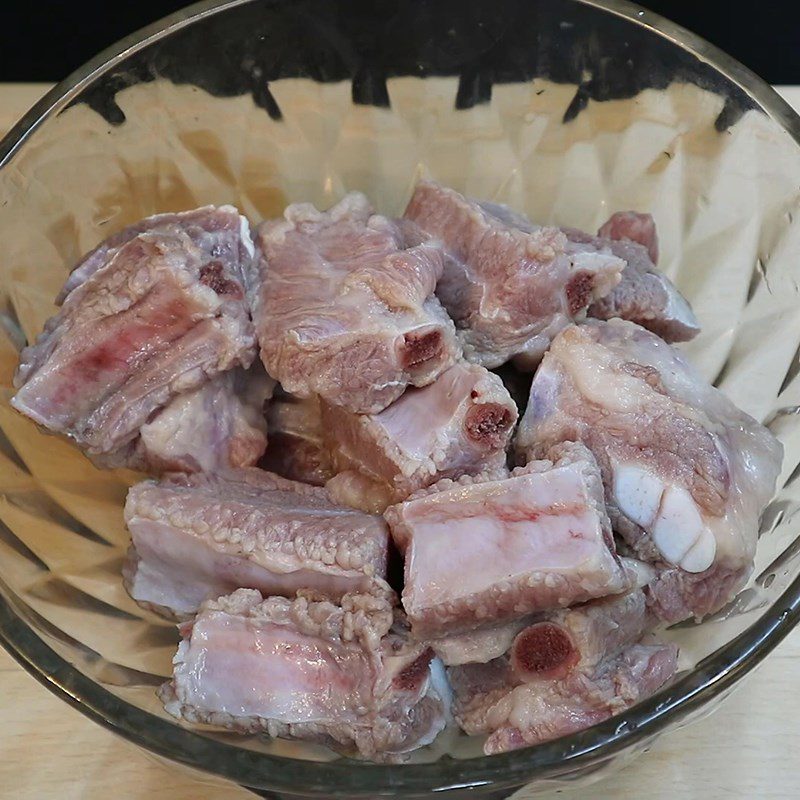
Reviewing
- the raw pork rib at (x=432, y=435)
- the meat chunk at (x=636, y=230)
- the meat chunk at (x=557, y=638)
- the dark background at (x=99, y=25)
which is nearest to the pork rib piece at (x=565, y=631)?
the meat chunk at (x=557, y=638)

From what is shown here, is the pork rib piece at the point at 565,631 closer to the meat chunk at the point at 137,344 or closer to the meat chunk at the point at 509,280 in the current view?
the meat chunk at the point at 509,280

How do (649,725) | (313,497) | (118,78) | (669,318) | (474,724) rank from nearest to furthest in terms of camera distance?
(649,725) → (474,724) → (313,497) → (669,318) → (118,78)

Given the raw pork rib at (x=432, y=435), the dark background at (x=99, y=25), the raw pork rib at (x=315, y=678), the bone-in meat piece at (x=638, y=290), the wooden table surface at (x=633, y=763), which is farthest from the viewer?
the dark background at (x=99, y=25)

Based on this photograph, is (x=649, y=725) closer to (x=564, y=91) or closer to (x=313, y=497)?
(x=313, y=497)

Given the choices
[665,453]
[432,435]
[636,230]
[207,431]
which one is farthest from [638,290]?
[207,431]

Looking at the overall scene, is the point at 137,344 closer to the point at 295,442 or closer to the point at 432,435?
the point at 295,442

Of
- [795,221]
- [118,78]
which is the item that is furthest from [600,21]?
[118,78]

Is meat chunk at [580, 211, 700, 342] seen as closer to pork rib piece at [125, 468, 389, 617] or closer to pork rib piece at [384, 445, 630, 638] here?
pork rib piece at [384, 445, 630, 638]
